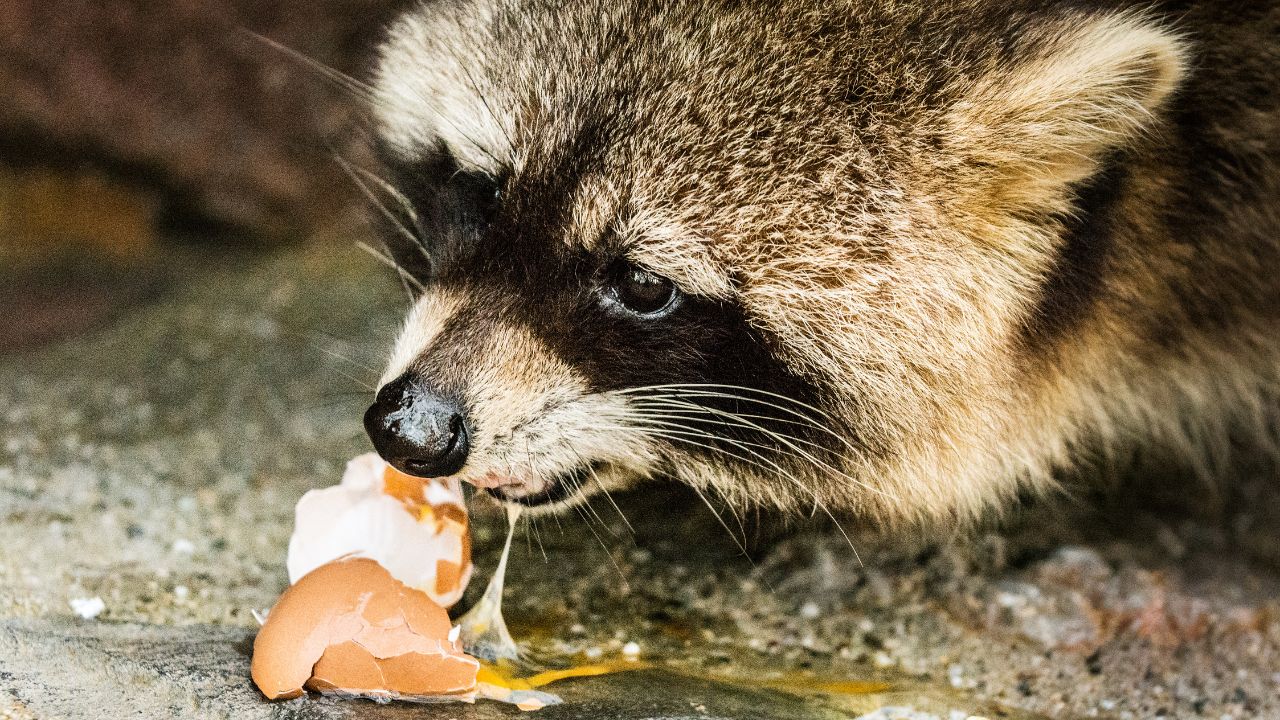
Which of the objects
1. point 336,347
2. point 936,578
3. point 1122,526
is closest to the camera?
point 936,578

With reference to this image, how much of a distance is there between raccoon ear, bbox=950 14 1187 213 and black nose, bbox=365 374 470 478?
1100 mm

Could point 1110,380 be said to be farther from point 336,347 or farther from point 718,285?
point 336,347

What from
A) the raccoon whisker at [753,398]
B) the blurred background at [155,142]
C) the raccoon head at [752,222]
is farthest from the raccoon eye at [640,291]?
the blurred background at [155,142]

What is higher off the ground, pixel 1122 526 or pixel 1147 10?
pixel 1147 10

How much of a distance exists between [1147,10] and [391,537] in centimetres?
192

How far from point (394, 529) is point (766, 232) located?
0.95 m

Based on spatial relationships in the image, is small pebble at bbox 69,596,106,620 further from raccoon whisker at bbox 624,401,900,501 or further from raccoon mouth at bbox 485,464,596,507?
raccoon whisker at bbox 624,401,900,501

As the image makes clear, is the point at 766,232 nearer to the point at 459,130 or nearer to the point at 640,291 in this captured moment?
the point at 640,291

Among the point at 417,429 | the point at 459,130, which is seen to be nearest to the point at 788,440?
the point at 417,429

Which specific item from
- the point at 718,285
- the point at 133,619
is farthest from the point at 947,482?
the point at 133,619

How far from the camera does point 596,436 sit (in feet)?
7.96

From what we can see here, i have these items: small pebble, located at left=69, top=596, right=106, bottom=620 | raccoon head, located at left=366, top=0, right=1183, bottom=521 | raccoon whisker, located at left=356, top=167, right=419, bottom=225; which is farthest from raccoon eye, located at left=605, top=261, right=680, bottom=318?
small pebble, located at left=69, top=596, right=106, bottom=620

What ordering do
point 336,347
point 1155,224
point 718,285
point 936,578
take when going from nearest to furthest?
point 718,285
point 1155,224
point 936,578
point 336,347

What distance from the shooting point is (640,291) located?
2.34 meters
